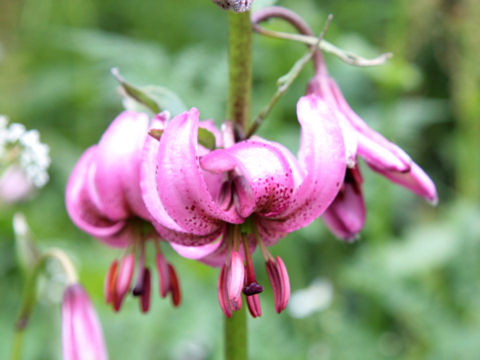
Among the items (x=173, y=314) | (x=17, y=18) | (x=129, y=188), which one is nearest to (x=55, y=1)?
(x=17, y=18)

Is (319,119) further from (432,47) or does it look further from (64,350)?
(432,47)

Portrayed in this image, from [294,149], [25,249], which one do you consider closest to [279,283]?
[25,249]

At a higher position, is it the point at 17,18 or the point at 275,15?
the point at 275,15

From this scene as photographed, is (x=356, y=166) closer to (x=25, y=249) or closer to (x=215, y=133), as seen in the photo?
(x=215, y=133)

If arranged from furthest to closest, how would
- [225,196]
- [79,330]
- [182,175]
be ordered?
1. [79,330]
2. [225,196]
3. [182,175]

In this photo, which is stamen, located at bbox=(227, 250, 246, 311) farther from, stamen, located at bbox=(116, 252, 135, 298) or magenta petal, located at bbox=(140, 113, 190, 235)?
stamen, located at bbox=(116, 252, 135, 298)

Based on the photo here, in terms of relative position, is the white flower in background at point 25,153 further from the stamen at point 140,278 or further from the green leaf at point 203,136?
the green leaf at point 203,136
